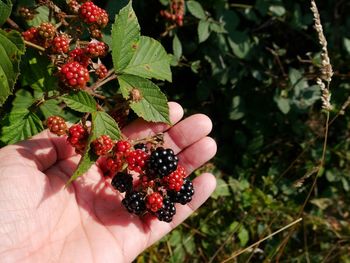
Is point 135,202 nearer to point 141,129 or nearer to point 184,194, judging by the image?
Answer: point 184,194

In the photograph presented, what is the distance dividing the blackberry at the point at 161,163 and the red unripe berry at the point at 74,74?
0.47 meters

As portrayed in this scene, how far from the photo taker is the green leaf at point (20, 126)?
2.24m

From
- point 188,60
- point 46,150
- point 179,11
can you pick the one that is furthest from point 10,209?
point 188,60

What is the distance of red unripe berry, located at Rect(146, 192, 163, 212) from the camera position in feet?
7.11

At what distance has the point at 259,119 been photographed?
3.62 m

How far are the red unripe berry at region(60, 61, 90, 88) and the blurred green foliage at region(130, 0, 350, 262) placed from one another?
1.18m

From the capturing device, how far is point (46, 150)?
2.32 m

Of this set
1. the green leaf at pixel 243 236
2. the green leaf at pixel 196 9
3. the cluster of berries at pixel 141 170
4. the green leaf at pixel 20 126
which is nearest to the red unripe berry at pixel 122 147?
the cluster of berries at pixel 141 170

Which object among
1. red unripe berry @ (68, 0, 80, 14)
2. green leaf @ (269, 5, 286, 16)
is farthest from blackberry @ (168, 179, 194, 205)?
green leaf @ (269, 5, 286, 16)

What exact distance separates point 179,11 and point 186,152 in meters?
0.92

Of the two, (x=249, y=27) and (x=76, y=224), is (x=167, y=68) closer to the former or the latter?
(x=76, y=224)

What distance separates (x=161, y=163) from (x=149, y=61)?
0.62 m

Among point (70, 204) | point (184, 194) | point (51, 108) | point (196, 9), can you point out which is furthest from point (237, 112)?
point (70, 204)

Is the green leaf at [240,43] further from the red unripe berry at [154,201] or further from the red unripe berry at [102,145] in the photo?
the red unripe berry at [102,145]
